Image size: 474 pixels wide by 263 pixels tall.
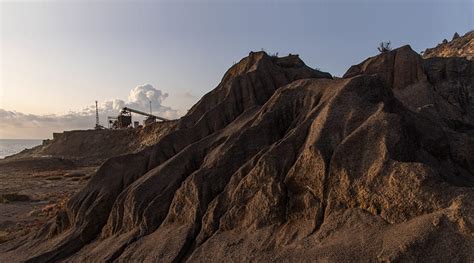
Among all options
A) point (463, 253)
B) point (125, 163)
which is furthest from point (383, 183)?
point (125, 163)

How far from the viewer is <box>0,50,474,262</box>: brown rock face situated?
793 cm

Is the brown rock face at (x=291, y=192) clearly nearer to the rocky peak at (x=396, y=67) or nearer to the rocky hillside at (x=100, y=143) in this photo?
the rocky peak at (x=396, y=67)

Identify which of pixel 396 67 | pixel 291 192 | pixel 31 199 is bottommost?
pixel 31 199

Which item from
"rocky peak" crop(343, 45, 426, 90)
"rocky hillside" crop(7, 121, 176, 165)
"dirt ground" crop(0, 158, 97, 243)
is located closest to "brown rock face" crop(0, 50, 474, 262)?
"dirt ground" crop(0, 158, 97, 243)

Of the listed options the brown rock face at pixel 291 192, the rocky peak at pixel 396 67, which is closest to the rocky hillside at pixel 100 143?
the rocky peak at pixel 396 67

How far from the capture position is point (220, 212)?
11.2m

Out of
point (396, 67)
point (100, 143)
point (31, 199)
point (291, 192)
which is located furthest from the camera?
point (100, 143)

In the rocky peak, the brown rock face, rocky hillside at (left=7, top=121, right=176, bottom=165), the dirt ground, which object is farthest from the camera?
rocky hillside at (left=7, top=121, right=176, bottom=165)

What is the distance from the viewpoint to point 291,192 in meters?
10.1

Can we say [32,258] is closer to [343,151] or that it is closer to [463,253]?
[343,151]

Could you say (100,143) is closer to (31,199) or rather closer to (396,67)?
(31,199)

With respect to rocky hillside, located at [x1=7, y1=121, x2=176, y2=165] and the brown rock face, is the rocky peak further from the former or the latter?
rocky hillside, located at [x1=7, y1=121, x2=176, y2=165]

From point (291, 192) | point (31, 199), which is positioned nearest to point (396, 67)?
point (291, 192)

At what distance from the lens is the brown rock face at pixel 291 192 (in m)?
7.93
